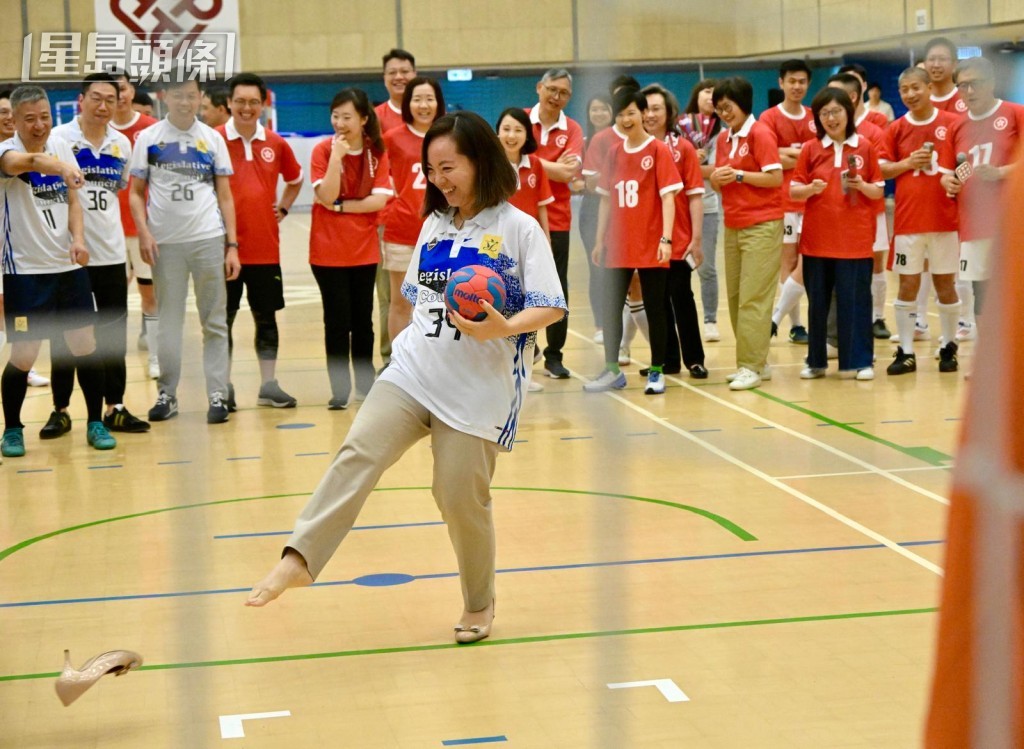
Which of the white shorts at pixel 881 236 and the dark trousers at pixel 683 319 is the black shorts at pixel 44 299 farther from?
the white shorts at pixel 881 236

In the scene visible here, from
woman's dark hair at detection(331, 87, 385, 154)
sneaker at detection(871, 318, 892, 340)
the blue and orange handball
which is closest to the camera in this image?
the blue and orange handball

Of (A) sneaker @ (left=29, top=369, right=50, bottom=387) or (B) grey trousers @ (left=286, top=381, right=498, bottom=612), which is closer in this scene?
(B) grey trousers @ (left=286, top=381, right=498, bottom=612)

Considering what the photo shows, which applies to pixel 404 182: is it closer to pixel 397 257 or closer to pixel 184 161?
pixel 397 257

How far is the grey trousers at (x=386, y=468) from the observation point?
7.30 ft

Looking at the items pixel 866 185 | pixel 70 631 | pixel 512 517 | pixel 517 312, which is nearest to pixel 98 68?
pixel 517 312

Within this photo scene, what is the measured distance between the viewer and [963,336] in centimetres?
557

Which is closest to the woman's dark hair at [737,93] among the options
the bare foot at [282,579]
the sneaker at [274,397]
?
the sneaker at [274,397]

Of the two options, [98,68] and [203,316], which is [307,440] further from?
[98,68]

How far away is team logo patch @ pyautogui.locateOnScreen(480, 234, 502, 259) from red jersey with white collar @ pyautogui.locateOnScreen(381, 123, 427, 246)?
2235 millimetres

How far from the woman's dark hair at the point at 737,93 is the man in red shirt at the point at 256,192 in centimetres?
147

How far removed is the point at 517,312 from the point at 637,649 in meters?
0.61

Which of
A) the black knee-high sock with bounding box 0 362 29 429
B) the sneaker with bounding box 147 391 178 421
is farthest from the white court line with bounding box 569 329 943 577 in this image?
the black knee-high sock with bounding box 0 362 29 429

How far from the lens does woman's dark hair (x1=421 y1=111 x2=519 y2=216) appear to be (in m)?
2.33

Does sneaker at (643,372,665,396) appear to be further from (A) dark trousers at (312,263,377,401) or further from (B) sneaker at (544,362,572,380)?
(A) dark trousers at (312,263,377,401)
